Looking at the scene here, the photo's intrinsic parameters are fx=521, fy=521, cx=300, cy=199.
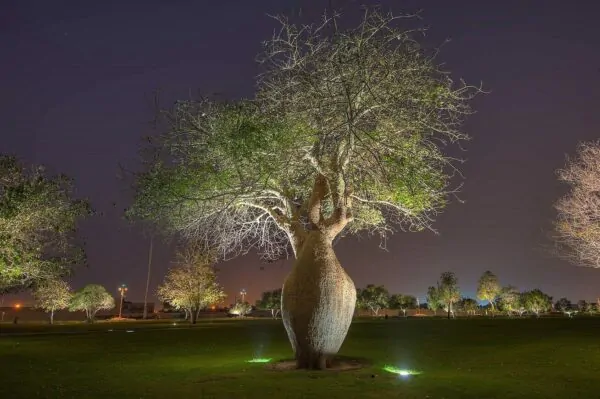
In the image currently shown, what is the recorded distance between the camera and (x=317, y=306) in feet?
50.3

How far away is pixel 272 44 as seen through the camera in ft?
55.4

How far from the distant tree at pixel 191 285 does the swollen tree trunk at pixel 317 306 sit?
46687mm

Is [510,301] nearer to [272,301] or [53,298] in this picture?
[272,301]

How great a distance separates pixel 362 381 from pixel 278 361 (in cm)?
524

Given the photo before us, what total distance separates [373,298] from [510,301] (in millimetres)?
30228

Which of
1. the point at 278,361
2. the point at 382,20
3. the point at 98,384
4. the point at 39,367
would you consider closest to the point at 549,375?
the point at 278,361

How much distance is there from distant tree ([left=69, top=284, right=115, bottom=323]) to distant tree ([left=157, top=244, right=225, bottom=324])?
11.1 metres

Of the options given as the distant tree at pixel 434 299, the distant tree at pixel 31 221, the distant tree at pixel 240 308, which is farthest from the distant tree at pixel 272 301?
the distant tree at pixel 31 221

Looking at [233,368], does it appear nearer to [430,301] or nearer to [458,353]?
[458,353]

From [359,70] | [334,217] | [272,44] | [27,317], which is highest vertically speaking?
[272,44]

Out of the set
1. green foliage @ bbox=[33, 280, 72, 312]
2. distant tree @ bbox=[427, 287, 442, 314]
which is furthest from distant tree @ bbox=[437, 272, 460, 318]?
green foliage @ bbox=[33, 280, 72, 312]

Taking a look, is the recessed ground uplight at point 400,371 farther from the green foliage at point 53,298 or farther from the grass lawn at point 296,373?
the green foliage at point 53,298

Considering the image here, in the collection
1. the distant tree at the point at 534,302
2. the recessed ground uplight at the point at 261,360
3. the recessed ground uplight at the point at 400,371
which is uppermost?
the distant tree at the point at 534,302

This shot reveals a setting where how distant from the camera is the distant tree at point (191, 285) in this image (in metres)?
62.3
